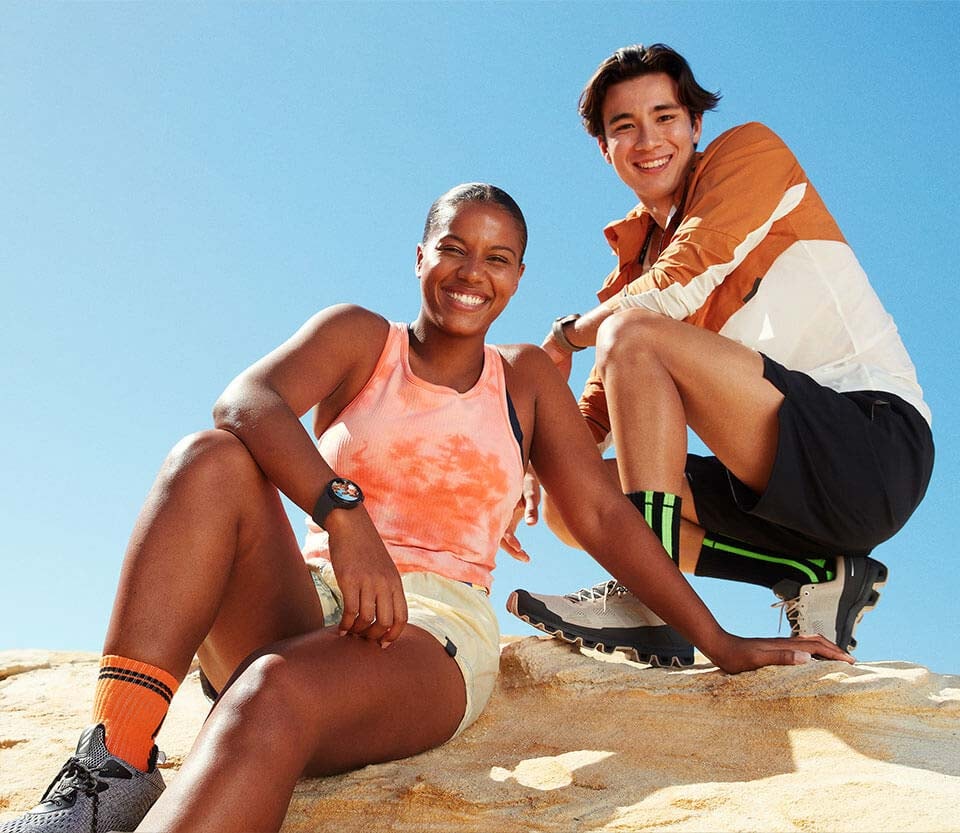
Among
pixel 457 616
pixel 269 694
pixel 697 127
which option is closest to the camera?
pixel 269 694

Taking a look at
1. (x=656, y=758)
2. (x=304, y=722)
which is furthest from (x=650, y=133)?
(x=304, y=722)

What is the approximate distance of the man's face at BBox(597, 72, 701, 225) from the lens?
360cm

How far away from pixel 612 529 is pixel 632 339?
0.69 m

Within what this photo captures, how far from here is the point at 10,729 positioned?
3.38 metres

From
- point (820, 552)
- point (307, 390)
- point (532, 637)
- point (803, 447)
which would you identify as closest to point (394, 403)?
point (307, 390)

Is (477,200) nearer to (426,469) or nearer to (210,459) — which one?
(426,469)

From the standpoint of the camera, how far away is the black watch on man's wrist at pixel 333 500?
81.6 inches

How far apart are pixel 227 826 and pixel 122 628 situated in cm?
53

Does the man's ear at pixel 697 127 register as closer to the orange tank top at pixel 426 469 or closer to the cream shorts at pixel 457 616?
the orange tank top at pixel 426 469

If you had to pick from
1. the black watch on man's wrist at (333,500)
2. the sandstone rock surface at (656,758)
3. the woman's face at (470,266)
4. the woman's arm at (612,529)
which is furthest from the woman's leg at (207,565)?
the woman's arm at (612,529)

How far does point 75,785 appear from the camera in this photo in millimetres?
1896

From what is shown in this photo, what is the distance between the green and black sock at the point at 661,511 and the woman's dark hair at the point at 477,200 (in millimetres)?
814

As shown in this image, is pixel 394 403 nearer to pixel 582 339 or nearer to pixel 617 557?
pixel 617 557

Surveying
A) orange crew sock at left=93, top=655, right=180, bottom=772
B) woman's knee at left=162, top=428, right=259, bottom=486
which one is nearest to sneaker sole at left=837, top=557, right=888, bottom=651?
woman's knee at left=162, top=428, right=259, bottom=486
